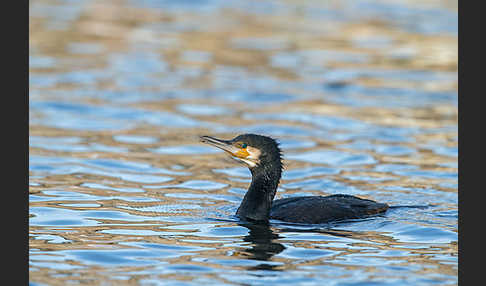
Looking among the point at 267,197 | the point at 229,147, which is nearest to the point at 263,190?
the point at 267,197

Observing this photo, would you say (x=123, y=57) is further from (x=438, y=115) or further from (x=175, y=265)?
(x=175, y=265)

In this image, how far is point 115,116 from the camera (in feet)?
55.8

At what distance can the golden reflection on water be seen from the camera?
8.72 meters

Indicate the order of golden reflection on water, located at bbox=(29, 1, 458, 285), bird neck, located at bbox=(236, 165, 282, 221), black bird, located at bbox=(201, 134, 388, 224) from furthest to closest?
bird neck, located at bbox=(236, 165, 282, 221) < black bird, located at bbox=(201, 134, 388, 224) < golden reflection on water, located at bbox=(29, 1, 458, 285)

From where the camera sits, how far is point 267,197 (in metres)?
10.3

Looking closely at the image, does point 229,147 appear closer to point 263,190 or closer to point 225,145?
point 225,145

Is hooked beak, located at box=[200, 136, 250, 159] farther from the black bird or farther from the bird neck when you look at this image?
the bird neck

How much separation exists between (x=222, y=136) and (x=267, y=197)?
5.20 meters

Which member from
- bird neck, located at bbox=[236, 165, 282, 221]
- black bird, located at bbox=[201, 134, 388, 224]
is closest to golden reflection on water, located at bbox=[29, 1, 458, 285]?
black bird, located at bbox=[201, 134, 388, 224]

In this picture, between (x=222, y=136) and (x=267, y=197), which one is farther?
(x=222, y=136)

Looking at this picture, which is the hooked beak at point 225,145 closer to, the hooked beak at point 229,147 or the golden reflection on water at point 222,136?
the hooked beak at point 229,147

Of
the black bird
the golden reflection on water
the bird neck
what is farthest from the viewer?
the bird neck

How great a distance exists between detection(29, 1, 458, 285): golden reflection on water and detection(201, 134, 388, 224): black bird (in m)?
0.25

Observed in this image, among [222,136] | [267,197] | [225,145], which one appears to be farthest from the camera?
[222,136]
